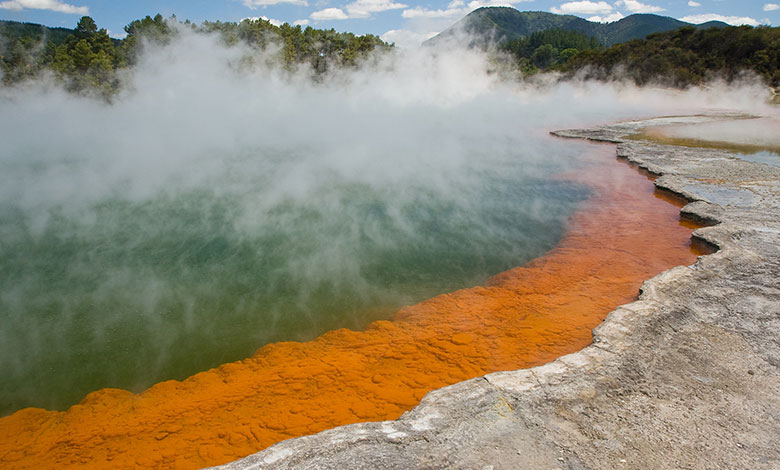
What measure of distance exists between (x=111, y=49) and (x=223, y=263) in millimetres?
18851

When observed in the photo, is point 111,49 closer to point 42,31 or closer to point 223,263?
point 223,263

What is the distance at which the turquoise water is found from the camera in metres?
3.22

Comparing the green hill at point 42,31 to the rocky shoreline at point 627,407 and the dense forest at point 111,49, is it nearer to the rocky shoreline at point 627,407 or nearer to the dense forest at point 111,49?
the dense forest at point 111,49

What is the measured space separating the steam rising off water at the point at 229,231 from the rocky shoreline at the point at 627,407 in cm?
153

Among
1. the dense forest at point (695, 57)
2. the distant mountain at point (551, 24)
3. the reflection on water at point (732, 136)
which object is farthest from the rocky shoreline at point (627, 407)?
the distant mountain at point (551, 24)

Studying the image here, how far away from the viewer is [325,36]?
27125 mm

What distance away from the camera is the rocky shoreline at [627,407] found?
183cm

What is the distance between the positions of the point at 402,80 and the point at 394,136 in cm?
1607

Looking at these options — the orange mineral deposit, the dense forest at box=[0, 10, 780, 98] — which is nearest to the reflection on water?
the orange mineral deposit

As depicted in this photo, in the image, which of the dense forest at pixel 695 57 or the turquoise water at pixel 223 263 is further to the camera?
the dense forest at pixel 695 57

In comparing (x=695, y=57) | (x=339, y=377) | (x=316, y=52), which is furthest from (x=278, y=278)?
(x=695, y=57)

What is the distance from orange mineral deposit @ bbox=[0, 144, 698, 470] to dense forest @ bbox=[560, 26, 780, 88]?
23.6 m

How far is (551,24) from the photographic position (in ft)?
415

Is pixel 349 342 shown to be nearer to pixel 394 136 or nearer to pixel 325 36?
pixel 394 136
